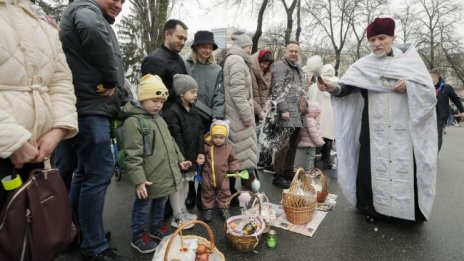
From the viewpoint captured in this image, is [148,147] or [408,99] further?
[408,99]

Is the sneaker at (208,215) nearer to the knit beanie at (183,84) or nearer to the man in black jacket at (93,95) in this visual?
the man in black jacket at (93,95)

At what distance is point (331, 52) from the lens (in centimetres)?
2480

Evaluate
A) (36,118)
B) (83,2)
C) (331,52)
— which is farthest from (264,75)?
(331,52)

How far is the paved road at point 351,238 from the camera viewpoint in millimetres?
2764

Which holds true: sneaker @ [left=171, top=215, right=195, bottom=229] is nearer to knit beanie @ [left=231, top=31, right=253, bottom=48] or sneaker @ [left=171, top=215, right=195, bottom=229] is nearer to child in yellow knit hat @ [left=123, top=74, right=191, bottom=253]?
child in yellow knit hat @ [left=123, top=74, right=191, bottom=253]

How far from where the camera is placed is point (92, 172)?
7.48 ft

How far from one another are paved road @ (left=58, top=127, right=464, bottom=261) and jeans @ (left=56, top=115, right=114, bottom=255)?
0.41m

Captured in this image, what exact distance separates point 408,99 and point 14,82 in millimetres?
3151

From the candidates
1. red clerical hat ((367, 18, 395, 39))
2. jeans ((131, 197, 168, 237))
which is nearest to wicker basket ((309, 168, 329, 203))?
red clerical hat ((367, 18, 395, 39))

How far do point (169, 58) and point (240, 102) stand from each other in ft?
2.88

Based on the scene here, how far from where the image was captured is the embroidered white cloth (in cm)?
306

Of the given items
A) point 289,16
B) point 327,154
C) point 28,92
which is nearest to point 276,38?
point 289,16

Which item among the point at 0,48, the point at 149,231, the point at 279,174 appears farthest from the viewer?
the point at 279,174

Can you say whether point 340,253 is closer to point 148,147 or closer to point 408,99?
point 408,99
